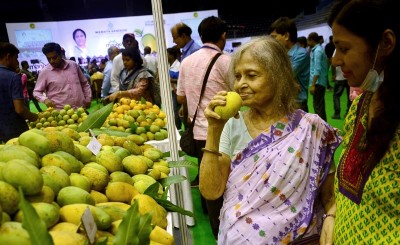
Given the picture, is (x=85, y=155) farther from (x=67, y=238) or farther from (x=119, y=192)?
(x=67, y=238)

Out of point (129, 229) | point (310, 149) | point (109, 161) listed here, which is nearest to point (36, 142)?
point (109, 161)

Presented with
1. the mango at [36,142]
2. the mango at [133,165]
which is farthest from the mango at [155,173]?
the mango at [36,142]

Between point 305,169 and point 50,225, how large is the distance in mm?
882

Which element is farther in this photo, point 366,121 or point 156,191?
point 156,191

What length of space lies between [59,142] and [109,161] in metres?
0.21

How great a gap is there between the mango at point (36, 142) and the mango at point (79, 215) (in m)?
0.29

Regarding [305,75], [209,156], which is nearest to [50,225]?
[209,156]

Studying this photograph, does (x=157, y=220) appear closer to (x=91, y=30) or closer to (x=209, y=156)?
(x=209, y=156)

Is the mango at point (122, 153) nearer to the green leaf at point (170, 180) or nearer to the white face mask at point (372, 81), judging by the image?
the green leaf at point (170, 180)

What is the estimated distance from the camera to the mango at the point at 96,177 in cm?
115

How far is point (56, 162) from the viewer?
42.3 inches

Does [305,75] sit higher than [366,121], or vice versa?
[366,121]

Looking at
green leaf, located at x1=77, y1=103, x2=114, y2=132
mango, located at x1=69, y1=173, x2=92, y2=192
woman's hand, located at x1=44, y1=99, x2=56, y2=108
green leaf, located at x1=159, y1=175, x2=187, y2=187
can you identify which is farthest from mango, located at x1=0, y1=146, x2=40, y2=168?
woman's hand, located at x1=44, y1=99, x2=56, y2=108

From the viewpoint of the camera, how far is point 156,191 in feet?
4.20
